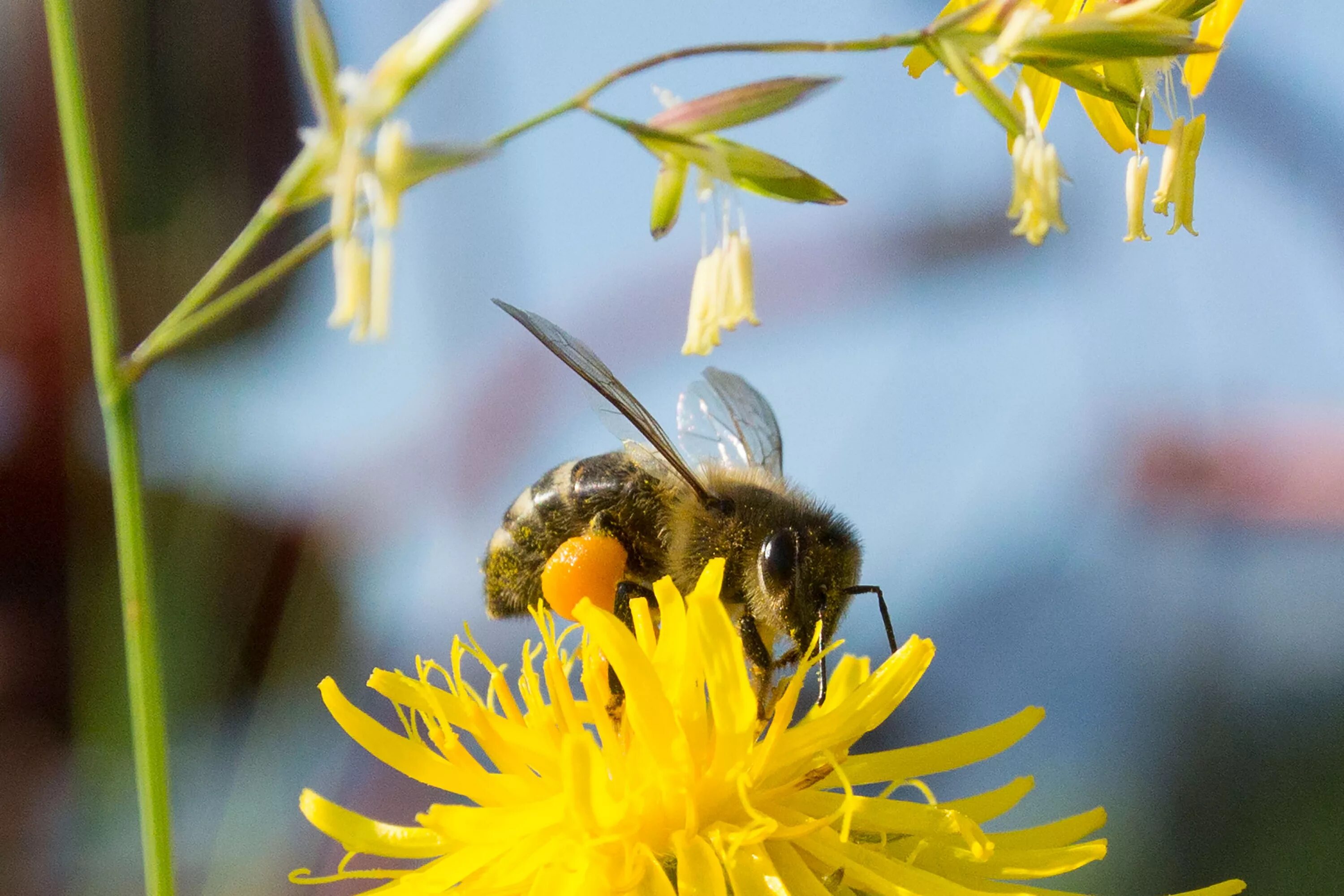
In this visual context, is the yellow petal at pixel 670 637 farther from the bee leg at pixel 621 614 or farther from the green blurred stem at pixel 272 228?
the green blurred stem at pixel 272 228

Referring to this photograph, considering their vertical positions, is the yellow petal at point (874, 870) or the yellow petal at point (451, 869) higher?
the yellow petal at point (451, 869)

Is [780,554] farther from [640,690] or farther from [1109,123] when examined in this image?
[1109,123]

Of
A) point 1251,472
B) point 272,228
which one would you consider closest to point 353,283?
point 272,228

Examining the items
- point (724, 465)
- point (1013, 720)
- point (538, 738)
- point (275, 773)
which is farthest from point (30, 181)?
point (1013, 720)

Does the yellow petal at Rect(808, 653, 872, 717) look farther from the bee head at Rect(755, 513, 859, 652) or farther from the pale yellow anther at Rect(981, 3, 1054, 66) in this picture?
the pale yellow anther at Rect(981, 3, 1054, 66)

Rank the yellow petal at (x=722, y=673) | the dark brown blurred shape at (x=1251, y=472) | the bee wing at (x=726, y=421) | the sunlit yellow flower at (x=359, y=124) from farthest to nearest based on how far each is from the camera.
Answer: the dark brown blurred shape at (x=1251, y=472), the bee wing at (x=726, y=421), the yellow petal at (x=722, y=673), the sunlit yellow flower at (x=359, y=124)

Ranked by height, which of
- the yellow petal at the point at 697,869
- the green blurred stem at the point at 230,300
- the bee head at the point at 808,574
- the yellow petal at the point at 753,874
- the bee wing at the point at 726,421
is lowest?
the yellow petal at the point at 753,874

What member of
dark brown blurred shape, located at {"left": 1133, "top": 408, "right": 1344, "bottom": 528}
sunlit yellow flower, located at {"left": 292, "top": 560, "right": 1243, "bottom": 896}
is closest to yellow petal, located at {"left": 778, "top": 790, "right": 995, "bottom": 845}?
sunlit yellow flower, located at {"left": 292, "top": 560, "right": 1243, "bottom": 896}

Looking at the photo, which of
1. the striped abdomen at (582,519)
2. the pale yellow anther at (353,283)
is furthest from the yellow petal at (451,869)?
the pale yellow anther at (353,283)
